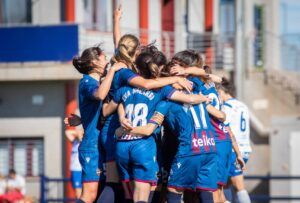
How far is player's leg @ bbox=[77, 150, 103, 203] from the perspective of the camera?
475 inches

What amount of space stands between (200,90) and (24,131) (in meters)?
12.8

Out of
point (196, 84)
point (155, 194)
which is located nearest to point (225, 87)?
point (196, 84)

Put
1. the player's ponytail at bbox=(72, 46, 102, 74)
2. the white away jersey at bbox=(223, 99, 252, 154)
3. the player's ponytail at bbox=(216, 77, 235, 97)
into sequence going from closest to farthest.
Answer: the player's ponytail at bbox=(72, 46, 102, 74), the player's ponytail at bbox=(216, 77, 235, 97), the white away jersey at bbox=(223, 99, 252, 154)

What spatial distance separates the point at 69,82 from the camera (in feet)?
79.6

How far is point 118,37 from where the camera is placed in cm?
1258

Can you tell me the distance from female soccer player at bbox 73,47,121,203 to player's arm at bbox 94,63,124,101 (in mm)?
238

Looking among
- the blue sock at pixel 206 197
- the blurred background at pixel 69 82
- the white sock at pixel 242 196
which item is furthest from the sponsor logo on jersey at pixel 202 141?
the blurred background at pixel 69 82

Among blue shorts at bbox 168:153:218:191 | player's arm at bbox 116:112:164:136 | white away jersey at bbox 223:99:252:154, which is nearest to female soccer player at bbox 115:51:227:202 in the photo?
blue shorts at bbox 168:153:218:191

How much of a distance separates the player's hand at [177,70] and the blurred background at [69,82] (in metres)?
10.0

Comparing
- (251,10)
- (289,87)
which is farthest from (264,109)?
(251,10)

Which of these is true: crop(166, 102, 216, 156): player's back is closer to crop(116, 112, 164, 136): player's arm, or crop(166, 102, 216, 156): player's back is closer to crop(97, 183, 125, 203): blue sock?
crop(116, 112, 164, 136): player's arm

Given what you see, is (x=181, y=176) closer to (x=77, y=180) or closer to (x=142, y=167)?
(x=142, y=167)

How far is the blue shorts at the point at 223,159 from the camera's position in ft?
41.1

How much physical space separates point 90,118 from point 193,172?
132cm
